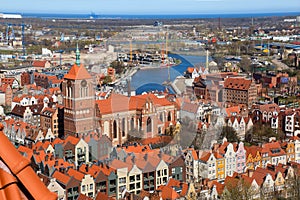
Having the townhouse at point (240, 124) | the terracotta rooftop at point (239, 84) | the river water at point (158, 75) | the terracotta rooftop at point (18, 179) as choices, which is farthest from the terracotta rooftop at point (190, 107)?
the terracotta rooftop at point (239, 84)

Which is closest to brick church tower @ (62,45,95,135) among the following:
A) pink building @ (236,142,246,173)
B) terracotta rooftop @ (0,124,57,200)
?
pink building @ (236,142,246,173)

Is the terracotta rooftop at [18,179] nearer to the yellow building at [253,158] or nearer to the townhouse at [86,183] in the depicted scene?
the townhouse at [86,183]

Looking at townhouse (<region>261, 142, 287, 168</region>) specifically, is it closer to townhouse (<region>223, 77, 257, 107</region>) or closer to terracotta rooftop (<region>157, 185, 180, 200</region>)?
terracotta rooftop (<region>157, 185, 180, 200</region>)

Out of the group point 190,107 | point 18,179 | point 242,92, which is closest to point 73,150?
point 190,107

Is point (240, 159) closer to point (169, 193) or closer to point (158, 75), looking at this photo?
point (169, 193)

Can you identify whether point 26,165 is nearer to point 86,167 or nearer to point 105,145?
point 105,145
